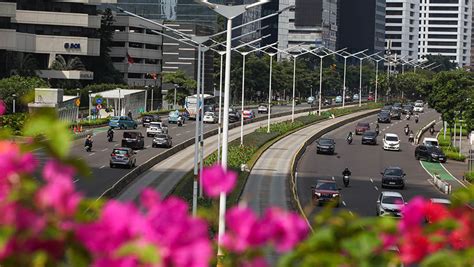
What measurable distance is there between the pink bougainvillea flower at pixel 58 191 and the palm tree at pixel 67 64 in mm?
115110

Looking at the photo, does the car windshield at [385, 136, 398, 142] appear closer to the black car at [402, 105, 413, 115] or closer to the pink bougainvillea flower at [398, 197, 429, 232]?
the black car at [402, 105, 413, 115]

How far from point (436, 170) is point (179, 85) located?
7186 cm

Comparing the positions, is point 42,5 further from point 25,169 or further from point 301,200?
point 25,169

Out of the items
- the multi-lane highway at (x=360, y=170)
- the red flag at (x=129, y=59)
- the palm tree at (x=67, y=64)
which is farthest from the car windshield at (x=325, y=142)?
the red flag at (x=129, y=59)

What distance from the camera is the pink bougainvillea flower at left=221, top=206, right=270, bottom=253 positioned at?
4.30 m

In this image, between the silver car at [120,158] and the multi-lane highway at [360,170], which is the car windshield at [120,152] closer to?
the silver car at [120,158]

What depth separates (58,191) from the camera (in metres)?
4.09

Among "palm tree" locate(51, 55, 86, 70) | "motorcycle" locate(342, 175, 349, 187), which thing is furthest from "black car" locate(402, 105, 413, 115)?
"motorcycle" locate(342, 175, 349, 187)

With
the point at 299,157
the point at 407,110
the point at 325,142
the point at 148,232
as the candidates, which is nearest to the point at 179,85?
the point at 407,110

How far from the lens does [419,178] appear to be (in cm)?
6225

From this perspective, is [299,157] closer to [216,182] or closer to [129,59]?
[216,182]

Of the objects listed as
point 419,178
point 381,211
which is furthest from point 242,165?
point 381,211

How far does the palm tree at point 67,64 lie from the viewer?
118 meters

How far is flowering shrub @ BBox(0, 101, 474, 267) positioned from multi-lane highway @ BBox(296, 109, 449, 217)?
35.0 meters
